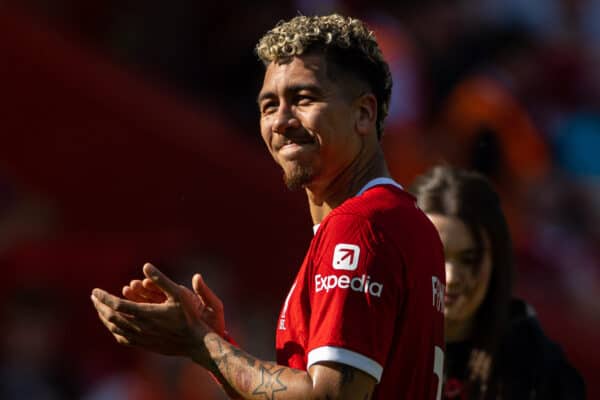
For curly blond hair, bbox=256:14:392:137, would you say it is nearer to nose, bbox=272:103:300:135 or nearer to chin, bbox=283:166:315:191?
nose, bbox=272:103:300:135

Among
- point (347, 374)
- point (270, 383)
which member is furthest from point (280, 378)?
point (347, 374)

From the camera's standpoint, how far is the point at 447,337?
15.0ft

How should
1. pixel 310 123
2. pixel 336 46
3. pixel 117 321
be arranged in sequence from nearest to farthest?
pixel 117 321
pixel 310 123
pixel 336 46

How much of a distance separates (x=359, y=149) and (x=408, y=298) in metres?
0.50

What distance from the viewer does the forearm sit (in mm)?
2967

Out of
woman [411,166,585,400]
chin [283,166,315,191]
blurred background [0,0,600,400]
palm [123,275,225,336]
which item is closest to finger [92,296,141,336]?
palm [123,275,225,336]

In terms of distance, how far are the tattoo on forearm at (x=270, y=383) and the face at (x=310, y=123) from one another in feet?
1.88

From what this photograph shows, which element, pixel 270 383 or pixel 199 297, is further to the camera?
pixel 199 297

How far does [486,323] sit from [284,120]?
1.59 m

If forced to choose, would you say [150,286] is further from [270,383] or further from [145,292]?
[270,383]

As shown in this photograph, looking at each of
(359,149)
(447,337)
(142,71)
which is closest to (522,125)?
(142,71)

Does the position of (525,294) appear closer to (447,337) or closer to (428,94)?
(428,94)

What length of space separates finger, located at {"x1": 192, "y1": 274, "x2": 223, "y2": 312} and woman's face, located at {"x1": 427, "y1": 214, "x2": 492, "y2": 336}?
4.57 feet

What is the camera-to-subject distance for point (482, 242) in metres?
4.58
